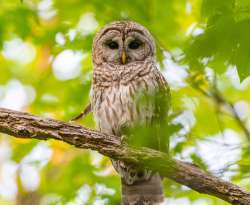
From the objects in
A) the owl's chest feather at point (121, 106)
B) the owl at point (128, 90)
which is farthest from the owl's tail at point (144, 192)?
the owl's chest feather at point (121, 106)

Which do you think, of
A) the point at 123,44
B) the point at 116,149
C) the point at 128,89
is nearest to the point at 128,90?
the point at 128,89

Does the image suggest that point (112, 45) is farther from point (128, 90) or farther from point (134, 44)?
point (128, 90)

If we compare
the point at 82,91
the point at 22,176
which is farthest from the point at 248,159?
the point at 22,176

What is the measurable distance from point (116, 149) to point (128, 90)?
1.10 meters

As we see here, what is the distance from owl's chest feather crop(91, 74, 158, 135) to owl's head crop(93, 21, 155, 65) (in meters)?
0.38

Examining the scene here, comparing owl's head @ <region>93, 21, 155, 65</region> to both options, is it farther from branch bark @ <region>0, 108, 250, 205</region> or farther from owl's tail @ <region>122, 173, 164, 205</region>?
branch bark @ <region>0, 108, 250, 205</region>

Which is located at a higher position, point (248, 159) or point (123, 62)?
point (123, 62)

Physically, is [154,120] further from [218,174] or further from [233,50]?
[233,50]

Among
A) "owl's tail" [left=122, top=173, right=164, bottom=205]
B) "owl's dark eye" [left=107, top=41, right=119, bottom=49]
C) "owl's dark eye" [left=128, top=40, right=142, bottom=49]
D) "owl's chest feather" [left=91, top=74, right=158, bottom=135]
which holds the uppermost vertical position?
"owl's dark eye" [left=107, top=41, right=119, bottom=49]

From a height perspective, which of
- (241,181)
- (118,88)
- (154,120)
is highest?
(118,88)

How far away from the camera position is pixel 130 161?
354 centimetres

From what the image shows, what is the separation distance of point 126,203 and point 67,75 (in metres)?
1.83

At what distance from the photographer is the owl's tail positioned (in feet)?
15.6

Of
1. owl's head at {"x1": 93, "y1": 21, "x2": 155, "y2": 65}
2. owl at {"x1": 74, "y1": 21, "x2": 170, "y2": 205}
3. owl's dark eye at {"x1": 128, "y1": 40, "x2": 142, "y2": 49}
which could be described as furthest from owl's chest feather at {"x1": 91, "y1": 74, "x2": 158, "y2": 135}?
owl's dark eye at {"x1": 128, "y1": 40, "x2": 142, "y2": 49}
